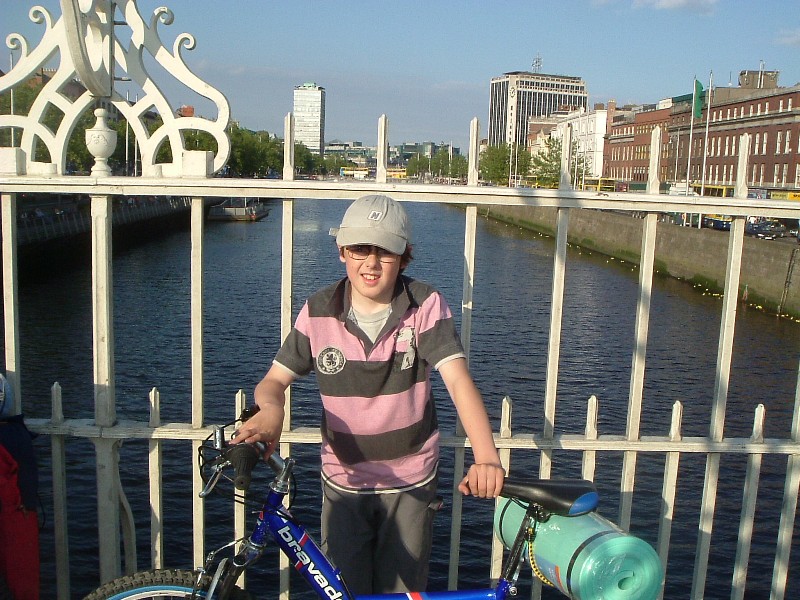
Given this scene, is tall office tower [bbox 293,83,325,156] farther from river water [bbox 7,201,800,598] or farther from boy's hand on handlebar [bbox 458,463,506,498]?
boy's hand on handlebar [bbox 458,463,506,498]

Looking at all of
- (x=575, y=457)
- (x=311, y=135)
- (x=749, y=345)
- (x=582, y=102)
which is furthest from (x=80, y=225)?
(x=582, y=102)

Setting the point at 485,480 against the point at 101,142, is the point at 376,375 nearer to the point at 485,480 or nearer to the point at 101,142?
the point at 485,480

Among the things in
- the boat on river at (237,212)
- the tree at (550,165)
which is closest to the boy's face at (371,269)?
the tree at (550,165)

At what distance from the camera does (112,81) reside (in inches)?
143

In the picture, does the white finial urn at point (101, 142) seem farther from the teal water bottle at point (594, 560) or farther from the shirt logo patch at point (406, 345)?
the teal water bottle at point (594, 560)

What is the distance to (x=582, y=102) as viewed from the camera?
173500 mm

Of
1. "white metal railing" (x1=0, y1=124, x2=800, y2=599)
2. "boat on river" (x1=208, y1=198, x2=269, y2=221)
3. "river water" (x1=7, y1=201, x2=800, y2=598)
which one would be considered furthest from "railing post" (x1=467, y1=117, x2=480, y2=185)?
"boat on river" (x1=208, y1=198, x2=269, y2=221)

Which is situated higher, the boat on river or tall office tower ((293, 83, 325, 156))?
tall office tower ((293, 83, 325, 156))

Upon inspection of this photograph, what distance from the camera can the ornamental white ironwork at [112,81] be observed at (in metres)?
3.57

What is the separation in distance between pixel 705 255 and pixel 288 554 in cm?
3206

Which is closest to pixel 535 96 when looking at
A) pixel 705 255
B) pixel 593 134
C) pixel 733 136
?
pixel 593 134

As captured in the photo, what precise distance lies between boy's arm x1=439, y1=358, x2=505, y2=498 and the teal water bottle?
0.26 meters

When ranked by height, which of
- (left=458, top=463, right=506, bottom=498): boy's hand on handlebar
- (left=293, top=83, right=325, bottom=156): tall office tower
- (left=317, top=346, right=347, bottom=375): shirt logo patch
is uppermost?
(left=293, top=83, right=325, bottom=156): tall office tower

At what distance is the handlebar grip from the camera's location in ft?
7.19
